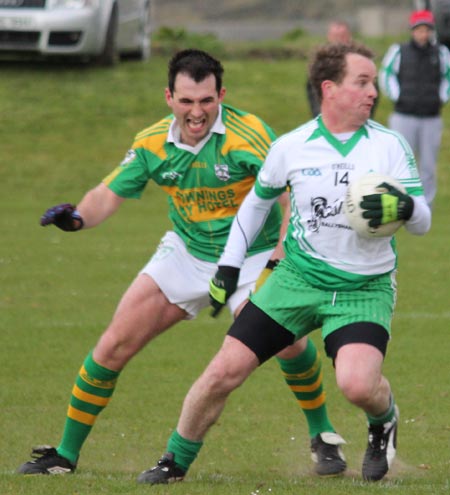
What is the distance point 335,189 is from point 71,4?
13.5 meters

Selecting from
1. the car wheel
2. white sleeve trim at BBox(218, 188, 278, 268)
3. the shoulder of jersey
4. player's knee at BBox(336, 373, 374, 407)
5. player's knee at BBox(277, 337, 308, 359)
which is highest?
the shoulder of jersey

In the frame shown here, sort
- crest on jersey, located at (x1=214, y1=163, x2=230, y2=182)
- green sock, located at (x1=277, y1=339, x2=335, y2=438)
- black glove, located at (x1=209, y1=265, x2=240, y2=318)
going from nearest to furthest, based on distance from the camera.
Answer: black glove, located at (x1=209, y1=265, x2=240, y2=318) → crest on jersey, located at (x1=214, y1=163, x2=230, y2=182) → green sock, located at (x1=277, y1=339, x2=335, y2=438)

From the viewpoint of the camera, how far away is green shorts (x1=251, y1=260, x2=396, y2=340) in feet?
19.3

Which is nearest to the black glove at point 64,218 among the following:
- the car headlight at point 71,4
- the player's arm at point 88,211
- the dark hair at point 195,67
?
the player's arm at point 88,211

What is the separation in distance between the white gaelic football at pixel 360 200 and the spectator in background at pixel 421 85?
878 cm

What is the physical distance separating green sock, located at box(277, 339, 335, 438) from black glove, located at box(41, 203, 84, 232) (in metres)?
1.27

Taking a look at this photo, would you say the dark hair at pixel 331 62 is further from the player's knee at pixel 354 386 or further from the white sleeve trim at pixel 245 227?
the player's knee at pixel 354 386

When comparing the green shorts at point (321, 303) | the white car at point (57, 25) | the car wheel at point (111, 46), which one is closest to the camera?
the green shorts at point (321, 303)

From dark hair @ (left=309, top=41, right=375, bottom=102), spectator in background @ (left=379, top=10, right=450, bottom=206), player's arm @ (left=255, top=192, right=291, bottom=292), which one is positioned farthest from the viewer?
spectator in background @ (left=379, top=10, right=450, bottom=206)

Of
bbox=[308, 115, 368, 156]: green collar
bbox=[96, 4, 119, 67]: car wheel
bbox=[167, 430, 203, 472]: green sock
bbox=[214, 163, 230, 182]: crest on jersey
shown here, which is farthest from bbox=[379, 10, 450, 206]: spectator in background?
bbox=[167, 430, 203, 472]: green sock

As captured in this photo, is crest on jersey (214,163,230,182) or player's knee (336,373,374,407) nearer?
player's knee (336,373,374,407)

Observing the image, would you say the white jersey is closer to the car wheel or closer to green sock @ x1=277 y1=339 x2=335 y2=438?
green sock @ x1=277 y1=339 x2=335 y2=438

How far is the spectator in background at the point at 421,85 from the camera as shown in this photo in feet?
47.3

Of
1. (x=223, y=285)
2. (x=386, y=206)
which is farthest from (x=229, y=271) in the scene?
(x=386, y=206)
